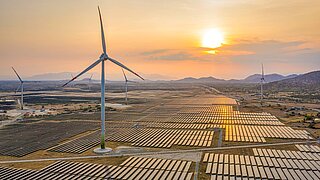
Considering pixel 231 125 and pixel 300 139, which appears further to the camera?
pixel 231 125

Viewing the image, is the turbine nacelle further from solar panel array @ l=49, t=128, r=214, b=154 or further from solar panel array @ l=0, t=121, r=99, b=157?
solar panel array @ l=0, t=121, r=99, b=157

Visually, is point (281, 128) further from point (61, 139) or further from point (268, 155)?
point (61, 139)

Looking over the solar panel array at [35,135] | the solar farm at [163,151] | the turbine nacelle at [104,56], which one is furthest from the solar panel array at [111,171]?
the turbine nacelle at [104,56]

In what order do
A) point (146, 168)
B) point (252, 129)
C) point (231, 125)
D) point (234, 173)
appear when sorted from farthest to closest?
point (231, 125), point (252, 129), point (146, 168), point (234, 173)

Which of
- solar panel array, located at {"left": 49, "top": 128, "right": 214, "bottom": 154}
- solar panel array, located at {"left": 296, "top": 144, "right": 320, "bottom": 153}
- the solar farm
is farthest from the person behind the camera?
solar panel array, located at {"left": 49, "top": 128, "right": 214, "bottom": 154}

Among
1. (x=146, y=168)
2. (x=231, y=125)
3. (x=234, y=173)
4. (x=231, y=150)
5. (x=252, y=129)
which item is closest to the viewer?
(x=234, y=173)

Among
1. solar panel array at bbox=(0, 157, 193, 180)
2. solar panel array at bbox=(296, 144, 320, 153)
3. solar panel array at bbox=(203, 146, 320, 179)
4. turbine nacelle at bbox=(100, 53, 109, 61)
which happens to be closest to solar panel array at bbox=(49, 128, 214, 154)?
solar panel array at bbox=(0, 157, 193, 180)

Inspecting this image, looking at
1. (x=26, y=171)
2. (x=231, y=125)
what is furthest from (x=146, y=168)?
(x=231, y=125)

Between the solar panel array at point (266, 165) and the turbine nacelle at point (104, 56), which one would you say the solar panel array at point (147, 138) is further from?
the turbine nacelle at point (104, 56)
